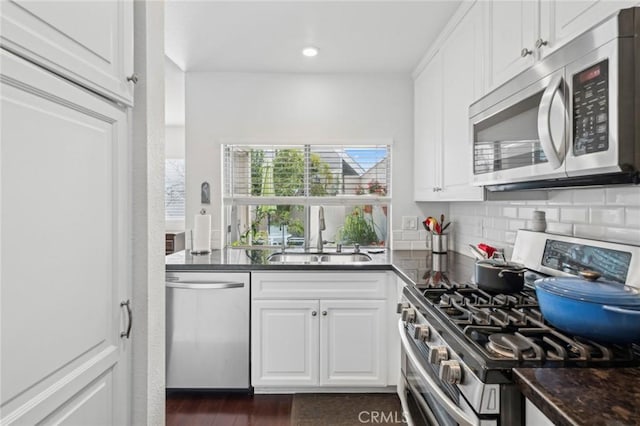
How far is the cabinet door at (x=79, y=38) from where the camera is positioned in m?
0.81

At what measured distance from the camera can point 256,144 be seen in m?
3.07

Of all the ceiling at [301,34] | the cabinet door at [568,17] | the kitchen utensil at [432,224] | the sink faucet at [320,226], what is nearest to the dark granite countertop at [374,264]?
the kitchen utensil at [432,224]

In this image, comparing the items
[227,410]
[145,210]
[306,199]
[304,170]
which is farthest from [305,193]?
[145,210]

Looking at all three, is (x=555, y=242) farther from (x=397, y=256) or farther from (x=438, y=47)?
(x=438, y=47)

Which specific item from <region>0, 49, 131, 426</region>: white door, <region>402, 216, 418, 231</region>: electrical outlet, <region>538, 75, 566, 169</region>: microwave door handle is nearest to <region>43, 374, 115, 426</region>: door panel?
<region>0, 49, 131, 426</region>: white door

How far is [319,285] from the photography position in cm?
242

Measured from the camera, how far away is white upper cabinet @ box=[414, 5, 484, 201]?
1870mm

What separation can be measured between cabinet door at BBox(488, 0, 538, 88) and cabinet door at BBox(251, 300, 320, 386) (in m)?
1.68

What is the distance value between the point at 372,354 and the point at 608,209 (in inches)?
63.1

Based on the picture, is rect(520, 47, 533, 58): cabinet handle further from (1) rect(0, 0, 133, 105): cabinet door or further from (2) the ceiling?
(1) rect(0, 0, 133, 105): cabinet door

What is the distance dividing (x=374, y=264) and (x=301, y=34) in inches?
61.5

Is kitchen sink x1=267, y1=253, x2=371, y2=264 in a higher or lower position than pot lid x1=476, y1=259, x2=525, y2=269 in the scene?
lower

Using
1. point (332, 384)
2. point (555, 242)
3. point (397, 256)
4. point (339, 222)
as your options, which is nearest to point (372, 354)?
point (332, 384)

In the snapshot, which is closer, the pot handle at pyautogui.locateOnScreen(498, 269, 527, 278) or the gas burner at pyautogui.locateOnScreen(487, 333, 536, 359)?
the gas burner at pyautogui.locateOnScreen(487, 333, 536, 359)
